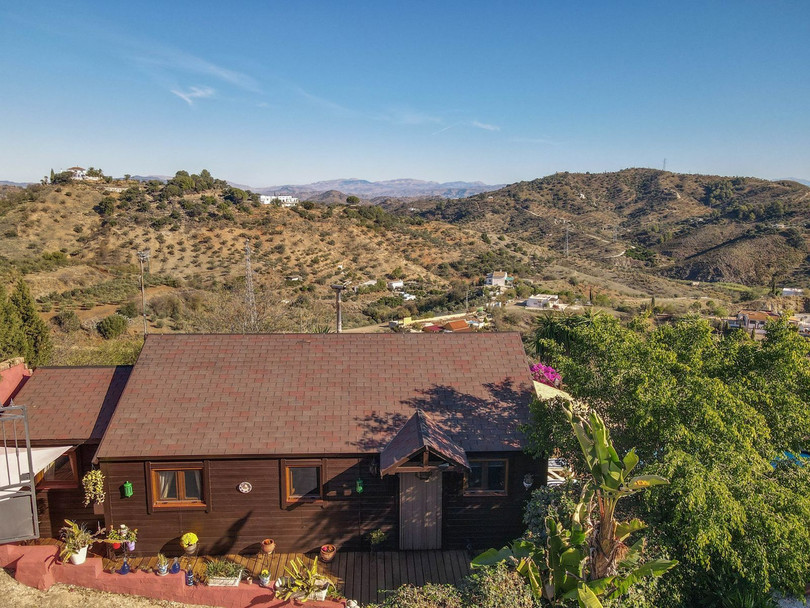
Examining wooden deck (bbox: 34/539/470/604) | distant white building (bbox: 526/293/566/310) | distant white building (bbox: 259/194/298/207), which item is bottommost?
distant white building (bbox: 526/293/566/310)

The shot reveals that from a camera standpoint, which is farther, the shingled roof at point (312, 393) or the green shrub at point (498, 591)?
the shingled roof at point (312, 393)

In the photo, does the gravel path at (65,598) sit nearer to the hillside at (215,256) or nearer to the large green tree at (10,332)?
the large green tree at (10,332)

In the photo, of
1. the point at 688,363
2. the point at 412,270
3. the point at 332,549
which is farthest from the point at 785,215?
the point at 332,549

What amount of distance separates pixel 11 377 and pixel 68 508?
3696 mm

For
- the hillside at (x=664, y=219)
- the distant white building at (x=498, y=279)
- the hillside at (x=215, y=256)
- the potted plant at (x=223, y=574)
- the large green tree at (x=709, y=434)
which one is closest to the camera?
the large green tree at (x=709, y=434)

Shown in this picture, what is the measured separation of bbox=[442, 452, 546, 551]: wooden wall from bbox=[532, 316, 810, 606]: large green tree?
1.36 metres

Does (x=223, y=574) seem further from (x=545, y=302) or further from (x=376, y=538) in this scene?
(x=545, y=302)

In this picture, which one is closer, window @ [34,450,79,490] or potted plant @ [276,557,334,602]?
potted plant @ [276,557,334,602]

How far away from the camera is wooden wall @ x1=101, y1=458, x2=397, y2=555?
A: 1120cm

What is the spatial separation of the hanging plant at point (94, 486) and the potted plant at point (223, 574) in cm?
285

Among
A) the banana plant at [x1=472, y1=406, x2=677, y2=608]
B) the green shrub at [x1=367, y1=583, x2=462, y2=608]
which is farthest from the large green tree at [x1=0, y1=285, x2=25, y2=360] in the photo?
the banana plant at [x1=472, y1=406, x2=677, y2=608]

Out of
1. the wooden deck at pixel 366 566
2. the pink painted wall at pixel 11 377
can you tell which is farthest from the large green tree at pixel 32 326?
the wooden deck at pixel 366 566

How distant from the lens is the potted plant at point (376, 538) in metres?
11.2

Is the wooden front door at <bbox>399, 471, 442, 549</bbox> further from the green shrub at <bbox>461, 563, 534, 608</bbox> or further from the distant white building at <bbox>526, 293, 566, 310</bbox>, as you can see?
the distant white building at <bbox>526, 293, 566, 310</bbox>
